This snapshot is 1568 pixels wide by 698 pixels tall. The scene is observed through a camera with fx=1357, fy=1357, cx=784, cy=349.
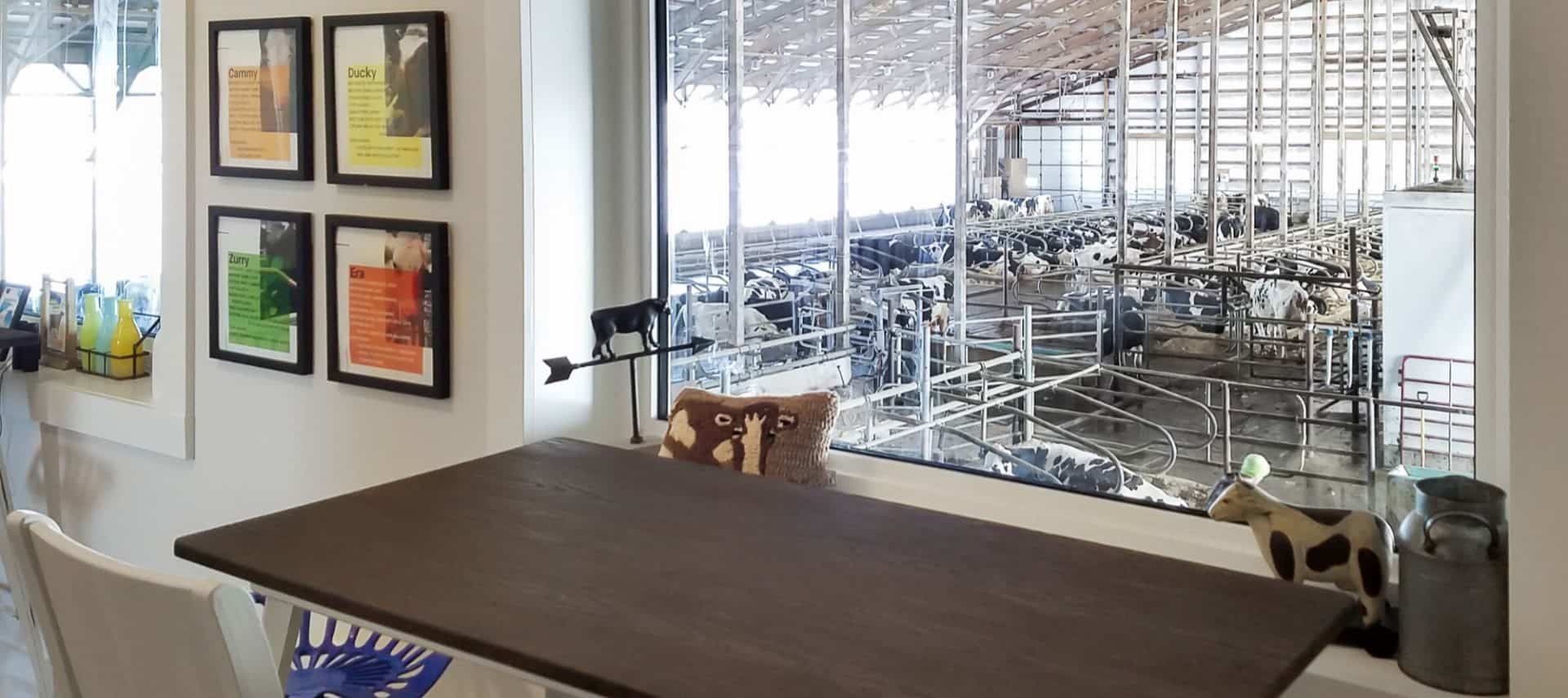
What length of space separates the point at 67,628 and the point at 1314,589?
4.52 ft

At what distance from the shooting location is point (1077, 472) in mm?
2154

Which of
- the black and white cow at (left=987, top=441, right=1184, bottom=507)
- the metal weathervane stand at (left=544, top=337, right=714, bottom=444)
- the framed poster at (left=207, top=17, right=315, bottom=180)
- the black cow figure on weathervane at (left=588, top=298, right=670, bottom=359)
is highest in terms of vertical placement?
the framed poster at (left=207, top=17, right=315, bottom=180)

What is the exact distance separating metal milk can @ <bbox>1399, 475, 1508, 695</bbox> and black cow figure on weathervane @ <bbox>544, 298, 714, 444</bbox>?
51.5 inches

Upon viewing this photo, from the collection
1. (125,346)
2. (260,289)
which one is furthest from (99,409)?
(260,289)

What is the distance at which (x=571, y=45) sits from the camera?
253 cm

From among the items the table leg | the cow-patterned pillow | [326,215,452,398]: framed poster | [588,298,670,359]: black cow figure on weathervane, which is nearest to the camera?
the table leg

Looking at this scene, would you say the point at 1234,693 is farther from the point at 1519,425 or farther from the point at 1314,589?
the point at 1519,425

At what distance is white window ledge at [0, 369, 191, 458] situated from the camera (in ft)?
10.4

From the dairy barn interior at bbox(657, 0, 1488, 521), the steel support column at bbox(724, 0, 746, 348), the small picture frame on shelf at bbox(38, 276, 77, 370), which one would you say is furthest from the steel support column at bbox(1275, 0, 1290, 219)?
the small picture frame on shelf at bbox(38, 276, 77, 370)

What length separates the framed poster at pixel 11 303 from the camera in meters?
3.63

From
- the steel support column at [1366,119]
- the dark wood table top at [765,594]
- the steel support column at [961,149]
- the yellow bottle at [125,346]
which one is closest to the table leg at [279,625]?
the dark wood table top at [765,594]

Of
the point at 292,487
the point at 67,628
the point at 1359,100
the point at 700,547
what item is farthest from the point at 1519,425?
the point at 292,487

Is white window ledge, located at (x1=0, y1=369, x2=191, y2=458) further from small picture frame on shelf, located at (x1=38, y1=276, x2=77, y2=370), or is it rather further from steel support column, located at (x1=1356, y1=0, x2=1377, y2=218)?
steel support column, located at (x1=1356, y1=0, x2=1377, y2=218)

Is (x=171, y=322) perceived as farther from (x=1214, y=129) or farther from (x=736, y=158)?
(x=1214, y=129)
